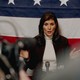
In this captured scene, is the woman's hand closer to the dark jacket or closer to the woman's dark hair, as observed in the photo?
the dark jacket

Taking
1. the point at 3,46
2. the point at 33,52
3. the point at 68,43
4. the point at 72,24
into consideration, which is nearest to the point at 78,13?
the point at 72,24

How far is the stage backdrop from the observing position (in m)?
1.96

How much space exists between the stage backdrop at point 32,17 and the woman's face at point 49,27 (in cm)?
8

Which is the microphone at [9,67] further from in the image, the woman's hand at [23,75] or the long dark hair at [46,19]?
the long dark hair at [46,19]

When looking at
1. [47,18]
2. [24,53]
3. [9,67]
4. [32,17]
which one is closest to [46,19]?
[47,18]

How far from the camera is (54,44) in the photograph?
6.43 feet

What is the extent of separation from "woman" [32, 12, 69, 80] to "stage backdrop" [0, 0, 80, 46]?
0.06 meters

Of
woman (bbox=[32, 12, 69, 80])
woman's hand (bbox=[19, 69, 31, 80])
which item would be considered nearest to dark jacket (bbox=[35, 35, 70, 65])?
woman (bbox=[32, 12, 69, 80])

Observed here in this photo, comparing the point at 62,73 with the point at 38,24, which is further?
the point at 38,24

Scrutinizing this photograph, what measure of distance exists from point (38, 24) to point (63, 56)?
287 millimetres

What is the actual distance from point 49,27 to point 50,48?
6.0 inches

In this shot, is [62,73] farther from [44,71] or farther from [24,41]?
[24,41]

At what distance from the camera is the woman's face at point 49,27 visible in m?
1.91

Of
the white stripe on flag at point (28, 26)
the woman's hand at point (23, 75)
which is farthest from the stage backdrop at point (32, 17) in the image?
the woman's hand at point (23, 75)
